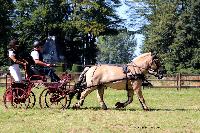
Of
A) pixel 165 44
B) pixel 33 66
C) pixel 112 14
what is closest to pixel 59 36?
pixel 112 14

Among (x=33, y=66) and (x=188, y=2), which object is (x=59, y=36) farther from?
(x=33, y=66)

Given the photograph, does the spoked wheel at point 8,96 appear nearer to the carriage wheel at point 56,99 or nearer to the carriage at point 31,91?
the carriage at point 31,91

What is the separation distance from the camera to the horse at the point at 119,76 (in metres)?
14.2

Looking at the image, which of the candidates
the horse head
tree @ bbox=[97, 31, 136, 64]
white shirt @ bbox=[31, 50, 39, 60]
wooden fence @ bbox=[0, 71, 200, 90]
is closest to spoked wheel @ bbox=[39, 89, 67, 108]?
white shirt @ bbox=[31, 50, 39, 60]

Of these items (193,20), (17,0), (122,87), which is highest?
(17,0)

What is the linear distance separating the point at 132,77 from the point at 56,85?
231cm

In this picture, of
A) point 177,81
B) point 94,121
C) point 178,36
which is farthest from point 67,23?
point 94,121

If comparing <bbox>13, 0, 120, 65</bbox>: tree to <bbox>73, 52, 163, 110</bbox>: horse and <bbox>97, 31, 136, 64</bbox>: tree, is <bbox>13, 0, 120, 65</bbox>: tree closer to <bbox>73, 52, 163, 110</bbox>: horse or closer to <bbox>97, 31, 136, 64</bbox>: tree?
<bbox>73, 52, 163, 110</bbox>: horse

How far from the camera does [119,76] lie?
14266mm

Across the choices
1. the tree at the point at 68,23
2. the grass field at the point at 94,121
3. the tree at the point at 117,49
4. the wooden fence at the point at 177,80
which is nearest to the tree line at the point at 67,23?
the tree at the point at 68,23

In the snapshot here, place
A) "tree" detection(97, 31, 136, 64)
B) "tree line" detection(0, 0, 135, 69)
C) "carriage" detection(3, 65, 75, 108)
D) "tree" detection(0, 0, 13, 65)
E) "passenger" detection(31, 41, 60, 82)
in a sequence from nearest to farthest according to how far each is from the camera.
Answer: "carriage" detection(3, 65, 75, 108) < "passenger" detection(31, 41, 60, 82) < "tree" detection(0, 0, 13, 65) < "tree line" detection(0, 0, 135, 69) < "tree" detection(97, 31, 136, 64)

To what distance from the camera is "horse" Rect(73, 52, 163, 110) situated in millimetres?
14219

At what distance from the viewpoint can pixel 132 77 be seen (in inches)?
558

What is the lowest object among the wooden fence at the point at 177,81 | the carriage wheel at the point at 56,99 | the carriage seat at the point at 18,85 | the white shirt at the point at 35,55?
the wooden fence at the point at 177,81
